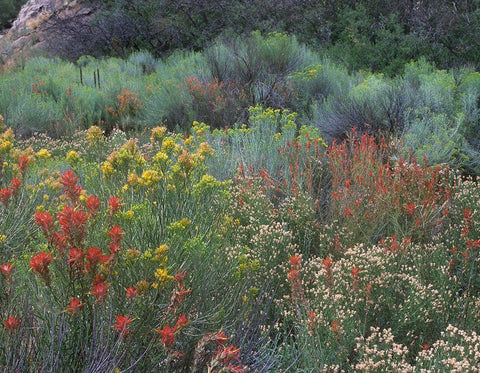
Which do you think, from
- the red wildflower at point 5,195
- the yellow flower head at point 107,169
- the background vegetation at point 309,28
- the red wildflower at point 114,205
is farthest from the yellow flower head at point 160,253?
the background vegetation at point 309,28

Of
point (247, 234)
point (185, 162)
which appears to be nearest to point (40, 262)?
point (185, 162)

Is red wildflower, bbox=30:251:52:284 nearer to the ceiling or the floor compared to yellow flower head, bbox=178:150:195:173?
nearer to the ceiling

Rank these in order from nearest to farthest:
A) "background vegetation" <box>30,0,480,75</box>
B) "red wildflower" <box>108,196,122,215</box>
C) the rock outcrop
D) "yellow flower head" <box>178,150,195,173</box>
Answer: "red wildflower" <box>108,196,122,215</box> < "yellow flower head" <box>178,150,195,173</box> < "background vegetation" <box>30,0,480,75</box> < the rock outcrop

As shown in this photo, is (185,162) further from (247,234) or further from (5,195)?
(247,234)

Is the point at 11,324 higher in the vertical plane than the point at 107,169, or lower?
lower

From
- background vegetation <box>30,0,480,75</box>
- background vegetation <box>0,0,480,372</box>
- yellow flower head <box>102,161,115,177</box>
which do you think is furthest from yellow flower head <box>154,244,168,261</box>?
background vegetation <box>30,0,480,75</box>

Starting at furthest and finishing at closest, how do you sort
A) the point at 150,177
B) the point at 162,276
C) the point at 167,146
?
the point at 167,146, the point at 150,177, the point at 162,276

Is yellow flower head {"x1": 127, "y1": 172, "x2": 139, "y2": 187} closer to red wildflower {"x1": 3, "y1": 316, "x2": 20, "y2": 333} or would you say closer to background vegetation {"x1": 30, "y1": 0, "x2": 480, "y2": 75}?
red wildflower {"x1": 3, "y1": 316, "x2": 20, "y2": 333}

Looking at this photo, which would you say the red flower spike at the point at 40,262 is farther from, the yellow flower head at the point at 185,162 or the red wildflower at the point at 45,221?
the yellow flower head at the point at 185,162

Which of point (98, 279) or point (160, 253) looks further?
point (160, 253)

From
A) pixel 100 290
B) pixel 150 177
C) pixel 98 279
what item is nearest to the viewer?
pixel 100 290

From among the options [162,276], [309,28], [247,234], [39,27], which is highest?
[162,276]

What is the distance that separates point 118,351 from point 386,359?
127 centimetres

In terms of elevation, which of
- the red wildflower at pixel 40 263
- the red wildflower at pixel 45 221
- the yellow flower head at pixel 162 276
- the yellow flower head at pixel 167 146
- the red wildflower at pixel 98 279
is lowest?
the yellow flower head at pixel 162 276
